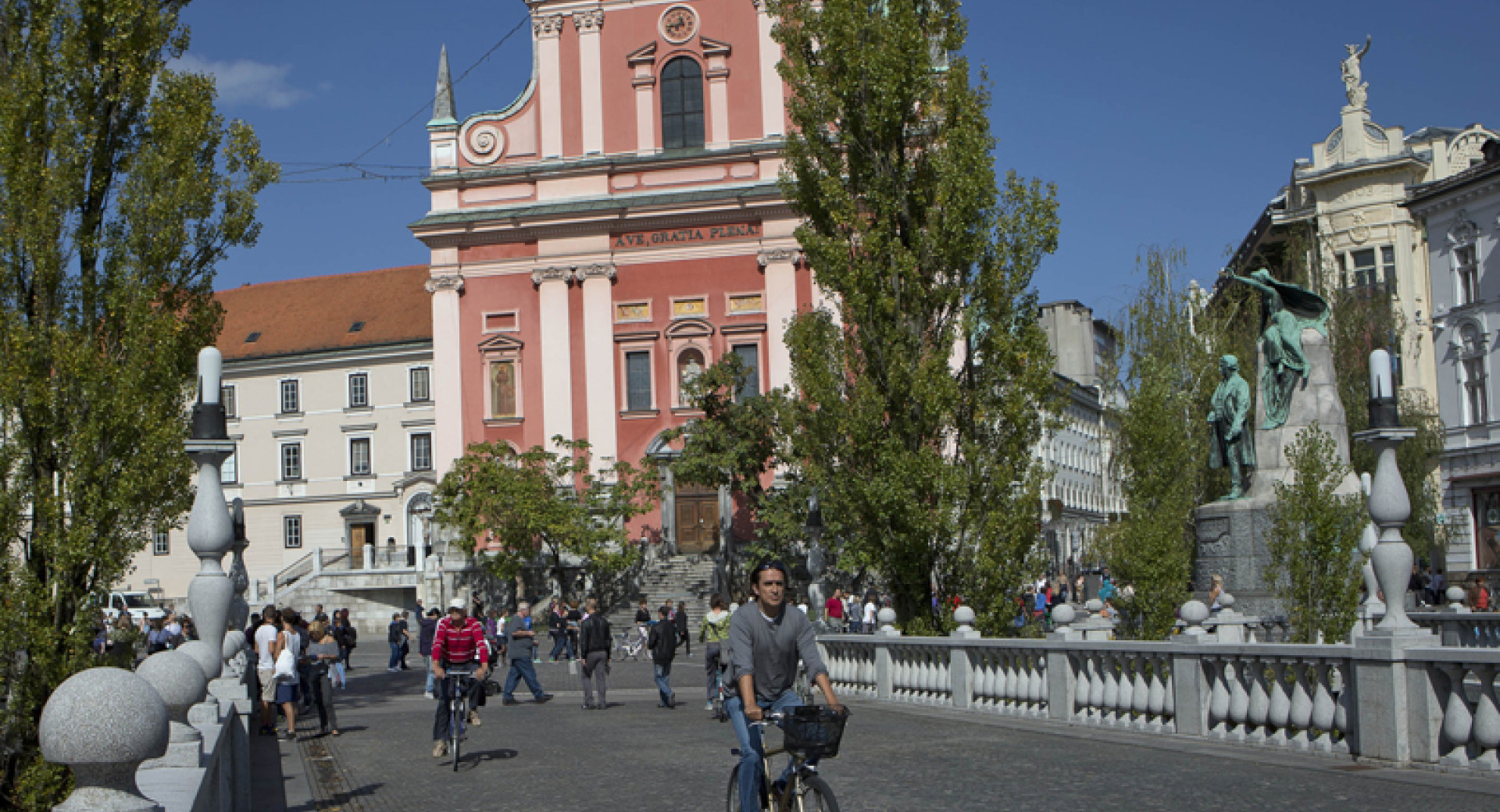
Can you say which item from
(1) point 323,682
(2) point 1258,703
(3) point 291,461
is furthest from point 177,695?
(3) point 291,461

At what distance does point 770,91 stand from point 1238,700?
35.9 meters

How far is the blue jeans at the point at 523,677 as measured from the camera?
2314cm

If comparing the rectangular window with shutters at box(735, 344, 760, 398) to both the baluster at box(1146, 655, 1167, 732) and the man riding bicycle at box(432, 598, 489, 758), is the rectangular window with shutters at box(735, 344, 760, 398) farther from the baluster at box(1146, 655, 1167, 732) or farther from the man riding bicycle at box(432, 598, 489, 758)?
the baluster at box(1146, 655, 1167, 732)

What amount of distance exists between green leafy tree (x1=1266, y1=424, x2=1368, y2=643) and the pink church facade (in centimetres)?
2919

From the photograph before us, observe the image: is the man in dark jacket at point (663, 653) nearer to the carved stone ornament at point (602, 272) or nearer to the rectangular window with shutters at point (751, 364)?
the rectangular window with shutters at point (751, 364)

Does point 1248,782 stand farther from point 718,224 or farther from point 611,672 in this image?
point 718,224

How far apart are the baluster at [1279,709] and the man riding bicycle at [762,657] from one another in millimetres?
5596

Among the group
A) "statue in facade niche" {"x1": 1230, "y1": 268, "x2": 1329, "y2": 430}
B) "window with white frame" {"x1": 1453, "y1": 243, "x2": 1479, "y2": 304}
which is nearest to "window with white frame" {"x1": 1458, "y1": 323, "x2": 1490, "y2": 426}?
"window with white frame" {"x1": 1453, "y1": 243, "x2": 1479, "y2": 304}

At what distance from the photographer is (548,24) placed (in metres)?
47.5

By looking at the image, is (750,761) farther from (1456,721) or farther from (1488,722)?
(1456,721)

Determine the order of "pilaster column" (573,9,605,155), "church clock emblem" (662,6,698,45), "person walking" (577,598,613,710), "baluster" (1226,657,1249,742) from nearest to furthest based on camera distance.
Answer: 1. "baluster" (1226,657,1249,742)
2. "person walking" (577,598,613,710)
3. "pilaster column" (573,9,605,155)
4. "church clock emblem" (662,6,698,45)

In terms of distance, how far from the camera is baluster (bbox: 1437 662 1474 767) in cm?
1023

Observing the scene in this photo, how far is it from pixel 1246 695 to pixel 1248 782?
7.58 feet

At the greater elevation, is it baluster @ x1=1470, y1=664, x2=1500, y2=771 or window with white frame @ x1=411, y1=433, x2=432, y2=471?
window with white frame @ x1=411, y1=433, x2=432, y2=471
